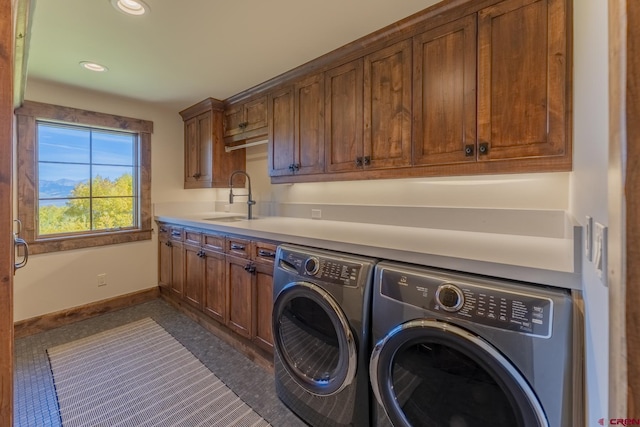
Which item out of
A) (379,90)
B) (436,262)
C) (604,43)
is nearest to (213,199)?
(379,90)

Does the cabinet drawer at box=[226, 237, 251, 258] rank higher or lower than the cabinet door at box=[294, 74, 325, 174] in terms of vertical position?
lower

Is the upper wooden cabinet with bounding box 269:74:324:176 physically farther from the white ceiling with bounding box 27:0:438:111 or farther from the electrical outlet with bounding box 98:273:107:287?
the electrical outlet with bounding box 98:273:107:287

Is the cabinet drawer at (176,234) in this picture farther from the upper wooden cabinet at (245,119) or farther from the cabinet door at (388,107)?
the cabinet door at (388,107)

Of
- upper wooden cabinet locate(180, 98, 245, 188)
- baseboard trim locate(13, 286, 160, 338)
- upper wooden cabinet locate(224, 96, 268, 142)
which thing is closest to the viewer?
baseboard trim locate(13, 286, 160, 338)

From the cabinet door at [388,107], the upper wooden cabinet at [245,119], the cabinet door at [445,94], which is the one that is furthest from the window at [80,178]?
the cabinet door at [445,94]

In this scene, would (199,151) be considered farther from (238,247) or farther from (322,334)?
(322,334)

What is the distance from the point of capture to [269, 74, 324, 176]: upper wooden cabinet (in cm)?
222

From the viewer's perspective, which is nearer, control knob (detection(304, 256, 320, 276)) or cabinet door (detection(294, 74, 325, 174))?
control knob (detection(304, 256, 320, 276))

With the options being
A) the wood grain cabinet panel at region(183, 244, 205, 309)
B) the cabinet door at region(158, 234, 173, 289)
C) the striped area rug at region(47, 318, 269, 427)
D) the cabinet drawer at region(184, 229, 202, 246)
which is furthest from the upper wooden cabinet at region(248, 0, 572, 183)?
the cabinet door at region(158, 234, 173, 289)

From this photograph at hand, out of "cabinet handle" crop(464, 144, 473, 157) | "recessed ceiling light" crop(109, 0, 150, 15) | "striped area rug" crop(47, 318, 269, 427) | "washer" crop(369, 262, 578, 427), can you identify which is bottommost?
"striped area rug" crop(47, 318, 269, 427)

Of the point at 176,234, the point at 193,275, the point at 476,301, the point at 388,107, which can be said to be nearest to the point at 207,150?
the point at 176,234

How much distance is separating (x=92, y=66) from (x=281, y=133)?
1.56 metres

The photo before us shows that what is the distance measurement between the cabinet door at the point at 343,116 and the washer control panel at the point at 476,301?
3.44 ft

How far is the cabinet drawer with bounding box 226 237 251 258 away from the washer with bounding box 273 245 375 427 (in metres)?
0.46
